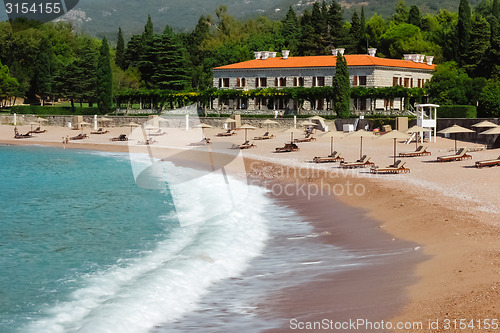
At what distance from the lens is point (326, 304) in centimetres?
1323

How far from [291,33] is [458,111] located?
64962 millimetres

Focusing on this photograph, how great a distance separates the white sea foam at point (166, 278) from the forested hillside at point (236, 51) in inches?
1785

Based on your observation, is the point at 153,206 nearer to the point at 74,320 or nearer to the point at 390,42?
the point at 74,320

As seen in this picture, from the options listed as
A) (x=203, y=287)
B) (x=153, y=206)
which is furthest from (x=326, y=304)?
(x=153, y=206)

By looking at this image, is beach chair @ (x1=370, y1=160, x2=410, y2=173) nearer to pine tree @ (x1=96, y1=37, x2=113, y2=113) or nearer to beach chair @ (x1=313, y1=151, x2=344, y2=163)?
beach chair @ (x1=313, y1=151, x2=344, y2=163)

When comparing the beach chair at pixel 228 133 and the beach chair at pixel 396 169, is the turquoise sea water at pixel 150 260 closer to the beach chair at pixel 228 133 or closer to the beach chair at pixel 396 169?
the beach chair at pixel 396 169

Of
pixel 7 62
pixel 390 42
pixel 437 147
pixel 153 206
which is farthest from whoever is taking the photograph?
pixel 7 62

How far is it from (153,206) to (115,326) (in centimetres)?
1683

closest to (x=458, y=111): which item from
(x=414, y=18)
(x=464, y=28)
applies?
(x=464, y=28)

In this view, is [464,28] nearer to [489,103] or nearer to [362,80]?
[362,80]

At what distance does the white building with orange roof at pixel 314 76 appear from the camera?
7304cm

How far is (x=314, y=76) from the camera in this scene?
76562 millimetres

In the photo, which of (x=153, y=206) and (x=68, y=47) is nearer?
(x=153, y=206)

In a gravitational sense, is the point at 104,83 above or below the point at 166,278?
above
